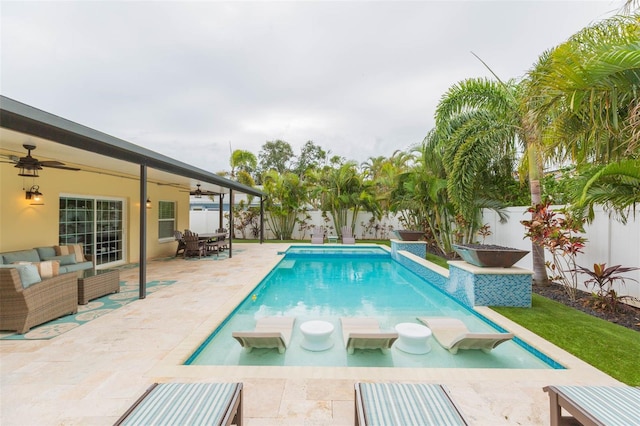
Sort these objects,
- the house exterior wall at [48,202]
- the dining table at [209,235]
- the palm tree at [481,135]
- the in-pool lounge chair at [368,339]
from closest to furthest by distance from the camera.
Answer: the in-pool lounge chair at [368,339]
the house exterior wall at [48,202]
the palm tree at [481,135]
the dining table at [209,235]

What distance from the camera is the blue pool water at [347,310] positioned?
12.5ft

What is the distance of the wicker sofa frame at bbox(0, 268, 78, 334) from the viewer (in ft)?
13.2

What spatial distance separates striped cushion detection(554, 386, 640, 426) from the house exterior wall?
9737 millimetres

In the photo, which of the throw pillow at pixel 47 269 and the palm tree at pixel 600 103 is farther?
the throw pillow at pixel 47 269

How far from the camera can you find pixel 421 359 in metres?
3.91

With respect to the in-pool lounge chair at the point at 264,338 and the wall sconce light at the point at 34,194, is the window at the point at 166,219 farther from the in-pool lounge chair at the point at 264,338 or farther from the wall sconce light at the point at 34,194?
the in-pool lounge chair at the point at 264,338

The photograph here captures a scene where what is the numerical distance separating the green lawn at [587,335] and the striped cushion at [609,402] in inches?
53.9

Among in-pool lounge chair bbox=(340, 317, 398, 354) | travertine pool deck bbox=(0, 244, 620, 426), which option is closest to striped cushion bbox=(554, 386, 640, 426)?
travertine pool deck bbox=(0, 244, 620, 426)

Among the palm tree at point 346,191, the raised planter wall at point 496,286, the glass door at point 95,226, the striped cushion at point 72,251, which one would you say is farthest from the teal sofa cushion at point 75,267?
the palm tree at point 346,191

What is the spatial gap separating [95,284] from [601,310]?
9518mm

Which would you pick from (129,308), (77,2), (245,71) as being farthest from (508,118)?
(77,2)

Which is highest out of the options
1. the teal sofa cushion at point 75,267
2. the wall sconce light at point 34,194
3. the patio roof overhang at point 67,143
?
the patio roof overhang at point 67,143

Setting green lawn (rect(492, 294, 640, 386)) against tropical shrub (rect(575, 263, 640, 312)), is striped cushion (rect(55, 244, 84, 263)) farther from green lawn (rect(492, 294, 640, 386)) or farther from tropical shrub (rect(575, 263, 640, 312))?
tropical shrub (rect(575, 263, 640, 312))

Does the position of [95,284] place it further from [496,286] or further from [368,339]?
[496,286]
